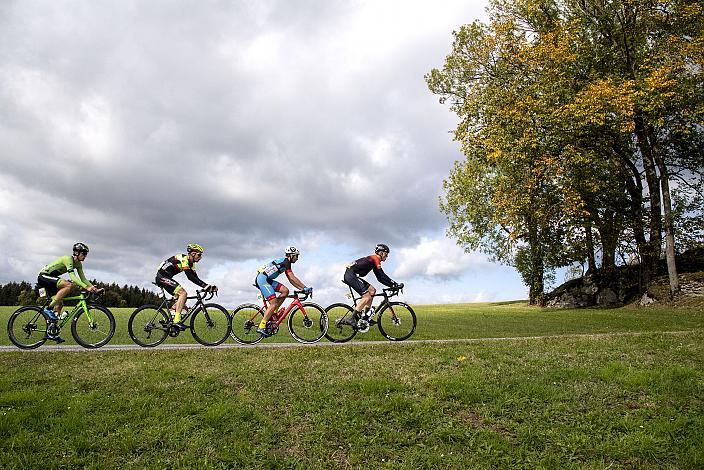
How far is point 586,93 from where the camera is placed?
87.9 feet

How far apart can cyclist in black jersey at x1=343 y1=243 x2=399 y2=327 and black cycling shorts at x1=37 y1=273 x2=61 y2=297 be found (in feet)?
26.8

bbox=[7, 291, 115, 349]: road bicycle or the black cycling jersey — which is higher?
the black cycling jersey

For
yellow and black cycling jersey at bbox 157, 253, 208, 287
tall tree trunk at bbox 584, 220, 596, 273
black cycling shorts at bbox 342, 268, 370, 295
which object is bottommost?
black cycling shorts at bbox 342, 268, 370, 295

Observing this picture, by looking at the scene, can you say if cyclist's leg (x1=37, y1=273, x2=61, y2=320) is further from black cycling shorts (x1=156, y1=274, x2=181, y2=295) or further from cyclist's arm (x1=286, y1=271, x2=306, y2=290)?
cyclist's arm (x1=286, y1=271, x2=306, y2=290)

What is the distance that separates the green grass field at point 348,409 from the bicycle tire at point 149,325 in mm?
1509

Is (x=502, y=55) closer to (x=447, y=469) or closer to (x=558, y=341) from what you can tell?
(x=558, y=341)

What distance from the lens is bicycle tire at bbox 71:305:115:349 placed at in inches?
549

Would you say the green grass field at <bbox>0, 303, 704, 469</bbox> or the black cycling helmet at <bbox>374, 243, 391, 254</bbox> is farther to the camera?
the black cycling helmet at <bbox>374, 243, 391, 254</bbox>

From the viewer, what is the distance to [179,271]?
14141 mm

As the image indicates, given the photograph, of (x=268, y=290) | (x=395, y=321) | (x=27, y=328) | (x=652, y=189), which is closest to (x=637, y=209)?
(x=652, y=189)

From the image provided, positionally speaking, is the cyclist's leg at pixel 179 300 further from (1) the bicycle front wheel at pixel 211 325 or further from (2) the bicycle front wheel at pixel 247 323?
(2) the bicycle front wheel at pixel 247 323

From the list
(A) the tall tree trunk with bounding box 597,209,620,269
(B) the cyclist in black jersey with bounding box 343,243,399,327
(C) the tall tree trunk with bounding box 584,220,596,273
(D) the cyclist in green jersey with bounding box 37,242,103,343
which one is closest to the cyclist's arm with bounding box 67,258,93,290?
(D) the cyclist in green jersey with bounding box 37,242,103,343

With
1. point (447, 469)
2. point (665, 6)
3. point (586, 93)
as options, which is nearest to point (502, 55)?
point (586, 93)

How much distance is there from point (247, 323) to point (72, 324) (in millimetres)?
4767
